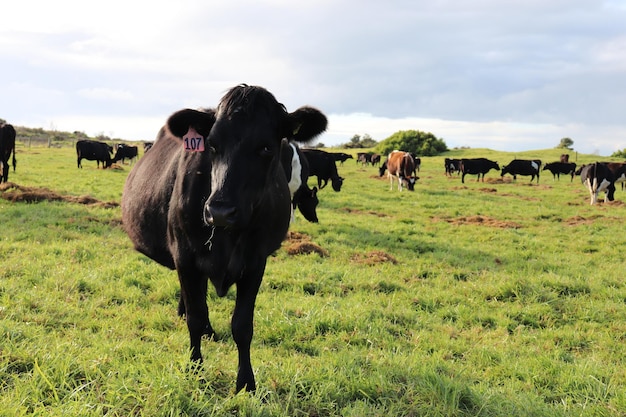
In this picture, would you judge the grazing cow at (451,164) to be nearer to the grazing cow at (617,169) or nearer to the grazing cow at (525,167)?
the grazing cow at (525,167)

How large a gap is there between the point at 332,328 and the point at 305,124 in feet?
8.22

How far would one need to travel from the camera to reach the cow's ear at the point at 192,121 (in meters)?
3.23

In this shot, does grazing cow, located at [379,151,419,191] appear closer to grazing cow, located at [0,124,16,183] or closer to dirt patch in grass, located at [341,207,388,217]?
dirt patch in grass, located at [341,207,388,217]

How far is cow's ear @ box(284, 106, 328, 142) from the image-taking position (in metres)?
3.22

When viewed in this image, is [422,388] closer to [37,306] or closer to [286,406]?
[286,406]

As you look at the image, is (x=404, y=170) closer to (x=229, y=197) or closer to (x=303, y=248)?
(x=303, y=248)

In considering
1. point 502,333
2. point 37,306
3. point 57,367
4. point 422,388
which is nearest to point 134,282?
point 37,306

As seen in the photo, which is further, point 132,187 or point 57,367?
point 132,187

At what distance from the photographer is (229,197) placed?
2.69 m

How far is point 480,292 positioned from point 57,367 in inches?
222

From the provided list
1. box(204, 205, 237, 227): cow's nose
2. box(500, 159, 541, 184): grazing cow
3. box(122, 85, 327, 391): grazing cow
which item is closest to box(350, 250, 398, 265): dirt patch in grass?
box(122, 85, 327, 391): grazing cow

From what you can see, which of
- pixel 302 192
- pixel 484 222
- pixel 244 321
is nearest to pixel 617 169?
pixel 484 222

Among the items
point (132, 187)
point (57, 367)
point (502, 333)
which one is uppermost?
point (132, 187)

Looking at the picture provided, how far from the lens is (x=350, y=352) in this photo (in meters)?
4.22
